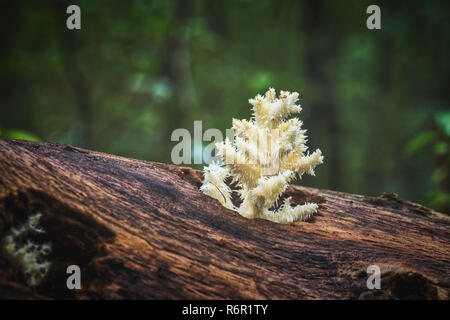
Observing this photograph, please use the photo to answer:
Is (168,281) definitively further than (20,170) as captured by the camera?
No

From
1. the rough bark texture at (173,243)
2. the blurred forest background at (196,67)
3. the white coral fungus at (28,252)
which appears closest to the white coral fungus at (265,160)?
the rough bark texture at (173,243)

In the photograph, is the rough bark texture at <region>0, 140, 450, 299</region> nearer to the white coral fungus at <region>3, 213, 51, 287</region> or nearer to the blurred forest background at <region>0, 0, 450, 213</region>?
the white coral fungus at <region>3, 213, 51, 287</region>

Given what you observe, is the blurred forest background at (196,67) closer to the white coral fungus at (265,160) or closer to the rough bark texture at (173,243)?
the rough bark texture at (173,243)

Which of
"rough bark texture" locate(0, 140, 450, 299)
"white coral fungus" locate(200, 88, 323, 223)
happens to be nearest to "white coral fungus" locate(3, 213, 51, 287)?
"rough bark texture" locate(0, 140, 450, 299)

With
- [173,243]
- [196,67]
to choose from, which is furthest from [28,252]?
[196,67]
